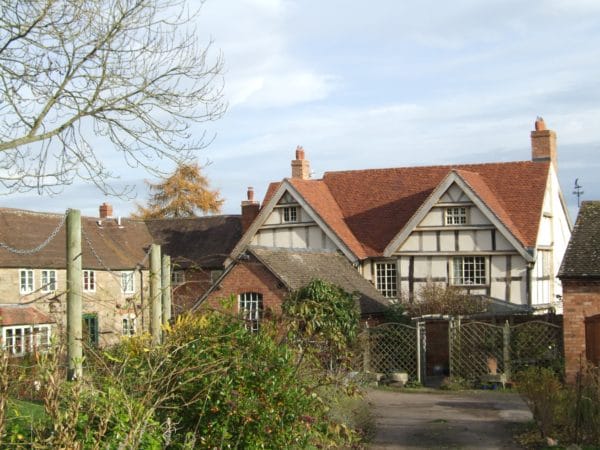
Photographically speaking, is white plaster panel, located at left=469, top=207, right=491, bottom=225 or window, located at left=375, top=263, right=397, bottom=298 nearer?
white plaster panel, located at left=469, top=207, right=491, bottom=225

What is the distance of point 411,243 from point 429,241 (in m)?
0.74

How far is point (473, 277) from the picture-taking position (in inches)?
1312

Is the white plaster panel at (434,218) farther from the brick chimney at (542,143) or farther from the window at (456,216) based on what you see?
the brick chimney at (542,143)

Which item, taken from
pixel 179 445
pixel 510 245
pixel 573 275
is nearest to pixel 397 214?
pixel 510 245

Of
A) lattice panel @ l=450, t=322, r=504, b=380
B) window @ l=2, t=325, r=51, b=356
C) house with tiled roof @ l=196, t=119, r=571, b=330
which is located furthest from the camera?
house with tiled roof @ l=196, t=119, r=571, b=330

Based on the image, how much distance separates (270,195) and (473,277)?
10256 millimetres

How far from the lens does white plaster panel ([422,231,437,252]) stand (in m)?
33.8

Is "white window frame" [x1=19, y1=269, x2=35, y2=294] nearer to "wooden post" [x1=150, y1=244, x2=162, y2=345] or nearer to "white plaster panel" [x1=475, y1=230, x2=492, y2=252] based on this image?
"white plaster panel" [x1=475, y1=230, x2=492, y2=252]

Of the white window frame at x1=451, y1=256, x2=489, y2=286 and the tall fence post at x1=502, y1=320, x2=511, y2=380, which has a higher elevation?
the white window frame at x1=451, y1=256, x2=489, y2=286

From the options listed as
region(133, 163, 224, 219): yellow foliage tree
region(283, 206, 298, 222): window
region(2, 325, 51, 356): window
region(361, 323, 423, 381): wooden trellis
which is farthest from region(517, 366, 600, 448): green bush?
region(133, 163, 224, 219): yellow foliage tree

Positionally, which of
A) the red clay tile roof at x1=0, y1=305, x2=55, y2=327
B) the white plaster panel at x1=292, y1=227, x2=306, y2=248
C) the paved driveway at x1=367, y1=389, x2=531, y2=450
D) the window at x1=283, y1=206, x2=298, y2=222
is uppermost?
the window at x1=283, y1=206, x2=298, y2=222

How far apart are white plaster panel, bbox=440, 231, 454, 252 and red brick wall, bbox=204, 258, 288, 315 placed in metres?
8.29

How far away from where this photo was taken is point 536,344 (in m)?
24.8

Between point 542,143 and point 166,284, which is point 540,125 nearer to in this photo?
point 542,143
